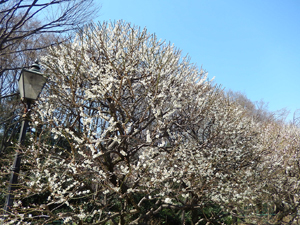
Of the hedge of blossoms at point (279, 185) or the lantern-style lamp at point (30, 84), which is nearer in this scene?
the lantern-style lamp at point (30, 84)

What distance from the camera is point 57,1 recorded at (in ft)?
18.6

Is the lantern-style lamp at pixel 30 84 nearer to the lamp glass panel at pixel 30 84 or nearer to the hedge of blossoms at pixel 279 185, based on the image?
the lamp glass panel at pixel 30 84

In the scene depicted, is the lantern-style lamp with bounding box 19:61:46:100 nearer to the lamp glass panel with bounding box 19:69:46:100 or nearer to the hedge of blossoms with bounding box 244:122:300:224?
the lamp glass panel with bounding box 19:69:46:100

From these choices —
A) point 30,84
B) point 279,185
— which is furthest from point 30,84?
point 279,185

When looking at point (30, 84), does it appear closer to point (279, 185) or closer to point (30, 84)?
point (30, 84)

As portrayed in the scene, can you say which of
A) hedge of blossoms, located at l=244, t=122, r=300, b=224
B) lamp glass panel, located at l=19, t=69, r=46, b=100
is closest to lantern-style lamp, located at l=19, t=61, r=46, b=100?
lamp glass panel, located at l=19, t=69, r=46, b=100

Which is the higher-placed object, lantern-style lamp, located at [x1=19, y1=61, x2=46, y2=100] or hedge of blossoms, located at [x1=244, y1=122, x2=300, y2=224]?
Answer: lantern-style lamp, located at [x1=19, y1=61, x2=46, y2=100]

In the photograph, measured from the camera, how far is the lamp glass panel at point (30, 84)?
11.8 ft

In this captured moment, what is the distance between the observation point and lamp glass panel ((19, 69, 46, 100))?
3.60m

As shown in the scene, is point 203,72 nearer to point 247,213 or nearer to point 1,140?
point 247,213

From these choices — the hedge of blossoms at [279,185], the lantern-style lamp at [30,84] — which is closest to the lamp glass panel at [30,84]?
the lantern-style lamp at [30,84]

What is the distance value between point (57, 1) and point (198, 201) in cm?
625

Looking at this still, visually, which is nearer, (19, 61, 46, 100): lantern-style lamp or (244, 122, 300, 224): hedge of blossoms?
(19, 61, 46, 100): lantern-style lamp

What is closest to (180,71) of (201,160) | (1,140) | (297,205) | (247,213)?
(201,160)
